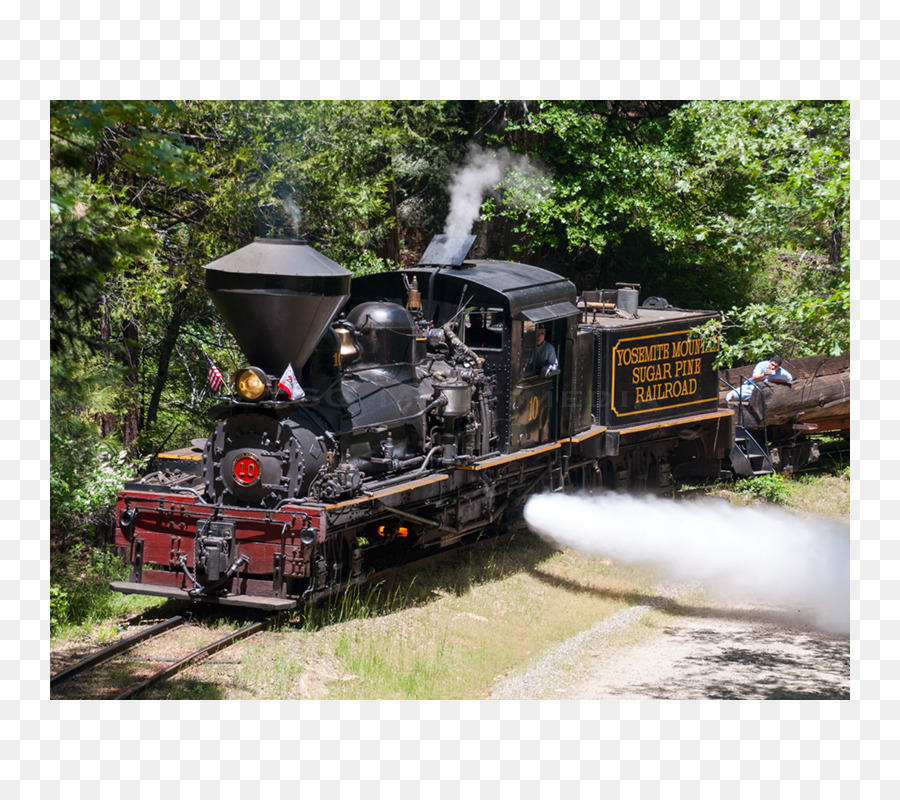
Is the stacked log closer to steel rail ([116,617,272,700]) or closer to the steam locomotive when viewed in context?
the steam locomotive

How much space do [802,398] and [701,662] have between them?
795 centimetres

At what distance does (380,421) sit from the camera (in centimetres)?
998

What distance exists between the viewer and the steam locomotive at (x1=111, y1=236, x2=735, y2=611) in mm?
9008

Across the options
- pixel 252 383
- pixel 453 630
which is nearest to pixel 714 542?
pixel 453 630

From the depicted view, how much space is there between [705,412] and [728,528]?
6.99ft

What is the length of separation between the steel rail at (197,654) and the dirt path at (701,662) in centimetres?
214

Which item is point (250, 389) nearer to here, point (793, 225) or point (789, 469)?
point (793, 225)

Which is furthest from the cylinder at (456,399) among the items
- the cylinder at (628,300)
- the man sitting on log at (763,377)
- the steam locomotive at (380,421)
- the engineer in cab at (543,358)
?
the man sitting on log at (763,377)

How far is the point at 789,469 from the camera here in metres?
16.5

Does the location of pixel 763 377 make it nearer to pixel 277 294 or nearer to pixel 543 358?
pixel 543 358

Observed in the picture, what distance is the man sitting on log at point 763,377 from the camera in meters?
15.8

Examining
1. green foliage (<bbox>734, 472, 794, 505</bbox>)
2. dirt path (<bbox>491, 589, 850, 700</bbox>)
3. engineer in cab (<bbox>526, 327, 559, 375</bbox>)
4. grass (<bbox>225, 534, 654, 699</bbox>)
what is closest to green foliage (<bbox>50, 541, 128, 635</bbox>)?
grass (<bbox>225, 534, 654, 699</bbox>)

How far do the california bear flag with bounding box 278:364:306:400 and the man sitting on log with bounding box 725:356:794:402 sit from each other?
28.4 feet

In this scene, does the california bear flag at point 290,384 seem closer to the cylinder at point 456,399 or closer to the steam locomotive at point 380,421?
the steam locomotive at point 380,421
